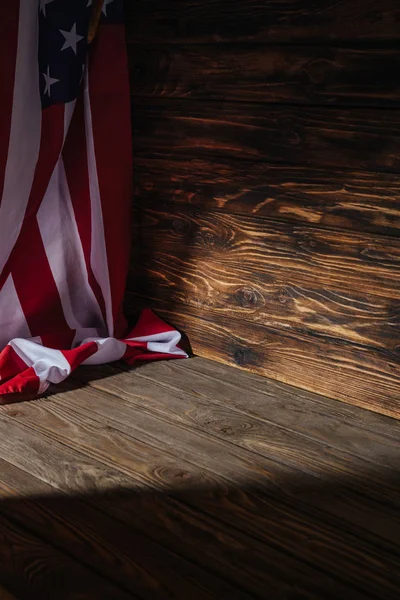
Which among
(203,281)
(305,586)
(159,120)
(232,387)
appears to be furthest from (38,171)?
(305,586)

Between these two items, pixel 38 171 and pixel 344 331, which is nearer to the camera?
pixel 344 331

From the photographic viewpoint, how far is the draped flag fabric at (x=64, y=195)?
92.8 inches

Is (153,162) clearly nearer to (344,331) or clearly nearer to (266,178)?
(266,178)

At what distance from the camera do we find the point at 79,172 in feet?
8.31

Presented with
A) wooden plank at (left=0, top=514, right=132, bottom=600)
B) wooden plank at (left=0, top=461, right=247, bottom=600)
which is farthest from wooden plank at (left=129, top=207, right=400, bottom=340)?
wooden plank at (left=0, top=514, right=132, bottom=600)

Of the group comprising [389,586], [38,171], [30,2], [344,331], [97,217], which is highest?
[30,2]

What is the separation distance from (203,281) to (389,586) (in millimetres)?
1240

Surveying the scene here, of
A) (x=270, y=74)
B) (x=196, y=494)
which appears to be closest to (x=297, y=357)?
(x=196, y=494)

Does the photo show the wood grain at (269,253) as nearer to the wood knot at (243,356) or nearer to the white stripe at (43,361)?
the wood knot at (243,356)

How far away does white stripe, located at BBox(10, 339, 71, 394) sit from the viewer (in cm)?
235

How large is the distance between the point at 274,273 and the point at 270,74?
553mm

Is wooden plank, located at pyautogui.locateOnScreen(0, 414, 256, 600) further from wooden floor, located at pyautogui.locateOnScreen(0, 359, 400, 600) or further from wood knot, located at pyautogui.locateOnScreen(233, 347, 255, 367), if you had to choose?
wood knot, located at pyautogui.locateOnScreen(233, 347, 255, 367)

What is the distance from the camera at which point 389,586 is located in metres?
1.48

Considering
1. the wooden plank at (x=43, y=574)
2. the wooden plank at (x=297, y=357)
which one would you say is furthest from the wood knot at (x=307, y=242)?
the wooden plank at (x=43, y=574)
